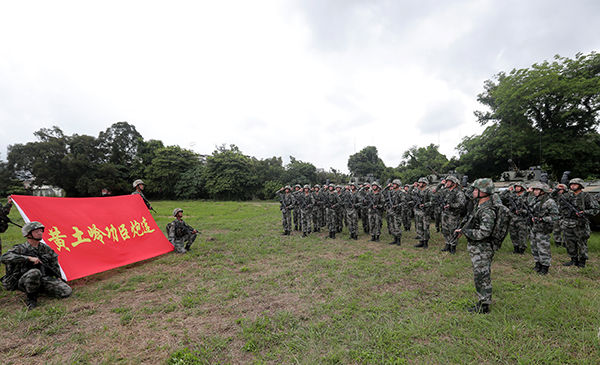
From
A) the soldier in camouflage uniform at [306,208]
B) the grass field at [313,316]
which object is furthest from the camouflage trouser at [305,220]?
the grass field at [313,316]

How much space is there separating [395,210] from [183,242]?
7.38 meters

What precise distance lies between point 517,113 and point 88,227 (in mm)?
27615

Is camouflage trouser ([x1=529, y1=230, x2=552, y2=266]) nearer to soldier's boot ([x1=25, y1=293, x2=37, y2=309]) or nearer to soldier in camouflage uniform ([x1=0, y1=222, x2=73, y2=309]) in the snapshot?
soldier in camouflage uniform ([x1=0, y1=222, x2=73, y2=309])

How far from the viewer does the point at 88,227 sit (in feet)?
19.7

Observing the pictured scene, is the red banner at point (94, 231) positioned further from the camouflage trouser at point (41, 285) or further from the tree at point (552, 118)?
the tree at point (552, 118)

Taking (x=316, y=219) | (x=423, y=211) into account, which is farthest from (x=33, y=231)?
(x=423, y=211)

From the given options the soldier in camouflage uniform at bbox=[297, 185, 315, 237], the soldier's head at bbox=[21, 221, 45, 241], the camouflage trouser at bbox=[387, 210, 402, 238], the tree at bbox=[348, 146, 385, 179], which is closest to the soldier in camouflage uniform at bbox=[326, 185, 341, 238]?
the soldier in camouflage uniform at bbox=[297, 185, 315, 237]

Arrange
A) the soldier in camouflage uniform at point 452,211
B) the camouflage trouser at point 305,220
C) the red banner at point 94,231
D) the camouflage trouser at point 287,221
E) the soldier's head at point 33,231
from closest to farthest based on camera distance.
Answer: the soldier's head at point 33,231, the red banner at point 94,231, the soldier in camouflage uniform at point 452,211, the camouflage trouser at point 305,220, the camouflage trouser at point 287,221

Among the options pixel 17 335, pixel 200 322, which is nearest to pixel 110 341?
pixel 200 322

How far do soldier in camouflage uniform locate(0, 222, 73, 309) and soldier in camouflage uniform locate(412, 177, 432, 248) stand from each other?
30.4ft

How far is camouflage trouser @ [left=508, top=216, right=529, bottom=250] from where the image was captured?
→ 7.10 m

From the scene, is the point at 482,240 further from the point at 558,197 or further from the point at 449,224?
the point at 558,197

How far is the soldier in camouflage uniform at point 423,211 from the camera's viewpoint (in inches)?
317

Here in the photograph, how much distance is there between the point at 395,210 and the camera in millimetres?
8812
